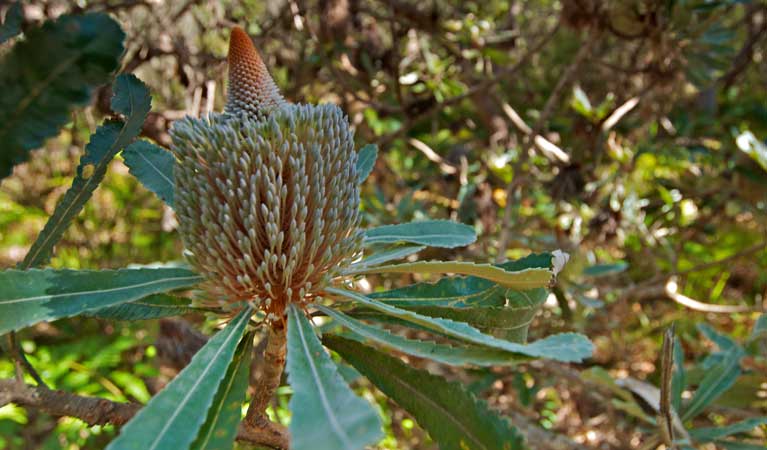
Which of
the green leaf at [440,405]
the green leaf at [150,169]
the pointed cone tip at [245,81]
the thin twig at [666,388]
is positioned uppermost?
the pointed cone tip at [245,81]

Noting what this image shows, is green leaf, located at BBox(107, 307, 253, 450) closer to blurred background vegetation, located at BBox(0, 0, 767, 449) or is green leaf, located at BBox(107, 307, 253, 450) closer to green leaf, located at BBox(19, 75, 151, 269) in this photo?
green leaf, located at BBox(19, 75, 151, 269)

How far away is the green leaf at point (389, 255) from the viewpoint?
1021mm

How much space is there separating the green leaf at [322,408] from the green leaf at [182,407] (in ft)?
0.31

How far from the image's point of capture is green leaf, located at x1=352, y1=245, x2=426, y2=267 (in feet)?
3.35

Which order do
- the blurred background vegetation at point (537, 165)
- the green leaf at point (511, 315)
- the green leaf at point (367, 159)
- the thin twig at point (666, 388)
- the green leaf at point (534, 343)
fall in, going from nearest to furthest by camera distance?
the green leaf at point (534, 343) < the green leaf at point (511, 315) < the thin twig at point (666, 388) < the green leaf at point (367, 159) < the blurred background vegetation at point (537, 165)

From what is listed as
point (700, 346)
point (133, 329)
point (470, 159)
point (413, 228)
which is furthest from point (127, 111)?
point (700, 346)

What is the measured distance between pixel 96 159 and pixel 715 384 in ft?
5.14

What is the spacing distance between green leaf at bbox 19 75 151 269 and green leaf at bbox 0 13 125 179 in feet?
0.99

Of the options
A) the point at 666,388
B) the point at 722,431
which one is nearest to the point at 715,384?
the point at 722,431

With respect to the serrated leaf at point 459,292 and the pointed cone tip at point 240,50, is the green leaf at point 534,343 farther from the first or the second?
the pointed cone tip at point 240,50

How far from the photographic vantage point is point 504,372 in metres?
2.22

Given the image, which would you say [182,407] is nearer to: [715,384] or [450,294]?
[450,294]

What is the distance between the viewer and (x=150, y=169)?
1.03m

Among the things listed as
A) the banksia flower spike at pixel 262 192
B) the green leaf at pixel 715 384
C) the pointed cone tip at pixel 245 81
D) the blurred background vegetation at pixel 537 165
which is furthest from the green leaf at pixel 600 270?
the pointed cone tip at pixel 245 81
